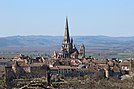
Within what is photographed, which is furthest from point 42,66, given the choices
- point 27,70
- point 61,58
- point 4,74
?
point 61,58

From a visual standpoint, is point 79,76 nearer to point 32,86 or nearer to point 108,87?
point 108,87

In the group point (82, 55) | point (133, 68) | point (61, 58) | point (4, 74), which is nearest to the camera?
point (4, 74)

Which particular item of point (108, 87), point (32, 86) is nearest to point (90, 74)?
point (108, 87)

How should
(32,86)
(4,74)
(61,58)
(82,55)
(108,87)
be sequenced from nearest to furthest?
(32,86)
(108,87)
(4,74)
(61,58)
(82,55)

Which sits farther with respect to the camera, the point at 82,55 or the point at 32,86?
the point at 82,55

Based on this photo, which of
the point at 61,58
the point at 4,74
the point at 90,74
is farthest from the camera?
the point at 61,58

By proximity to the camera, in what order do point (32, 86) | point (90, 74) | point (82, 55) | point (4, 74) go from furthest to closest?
1. point (82, 55)
2. point (90, 74)
3. point (4, 74)
4. point (32, 86)

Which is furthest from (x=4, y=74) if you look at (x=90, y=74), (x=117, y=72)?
(x=117, y=72)

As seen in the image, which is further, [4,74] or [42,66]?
[42,66]

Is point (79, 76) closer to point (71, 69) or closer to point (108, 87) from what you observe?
point (71, 69)
